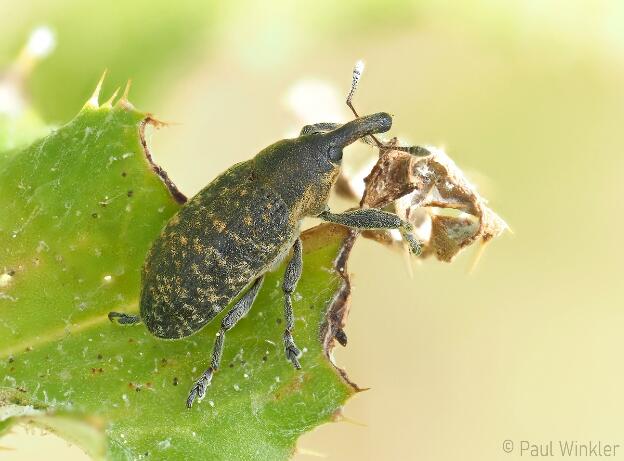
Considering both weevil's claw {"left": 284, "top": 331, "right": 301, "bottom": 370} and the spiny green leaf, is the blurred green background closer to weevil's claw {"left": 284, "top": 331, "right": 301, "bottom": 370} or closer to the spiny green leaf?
the spiny green leaf

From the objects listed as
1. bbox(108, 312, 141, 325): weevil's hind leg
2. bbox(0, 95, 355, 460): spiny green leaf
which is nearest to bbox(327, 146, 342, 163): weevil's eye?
bbox(0, 95, 355, 460): spiny green leaf

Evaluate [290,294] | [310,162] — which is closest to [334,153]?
[310,162]

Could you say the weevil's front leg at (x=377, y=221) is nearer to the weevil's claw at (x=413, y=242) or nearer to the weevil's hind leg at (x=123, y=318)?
the weevil's claw at (x=413, y=242)

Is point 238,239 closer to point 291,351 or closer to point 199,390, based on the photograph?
point 291,351

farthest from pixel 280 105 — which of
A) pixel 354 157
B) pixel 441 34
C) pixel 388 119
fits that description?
pixel 388 119

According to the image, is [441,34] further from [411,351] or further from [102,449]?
[102,449]

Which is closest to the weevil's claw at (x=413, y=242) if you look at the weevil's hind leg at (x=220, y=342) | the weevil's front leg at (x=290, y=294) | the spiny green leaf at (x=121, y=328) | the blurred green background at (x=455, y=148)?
the spiny green leaf at (x=121, y=328)

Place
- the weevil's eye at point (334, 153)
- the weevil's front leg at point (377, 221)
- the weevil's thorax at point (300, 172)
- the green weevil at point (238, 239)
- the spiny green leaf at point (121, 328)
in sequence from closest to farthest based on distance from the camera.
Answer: the spiny green leaf at point (121, 328)
the green weevil at point (238, 239)
the weevil's front leg at point (377, 221)
the weevil's thorax at point (300, 172)
the weevil's eye at point (334, 153)
